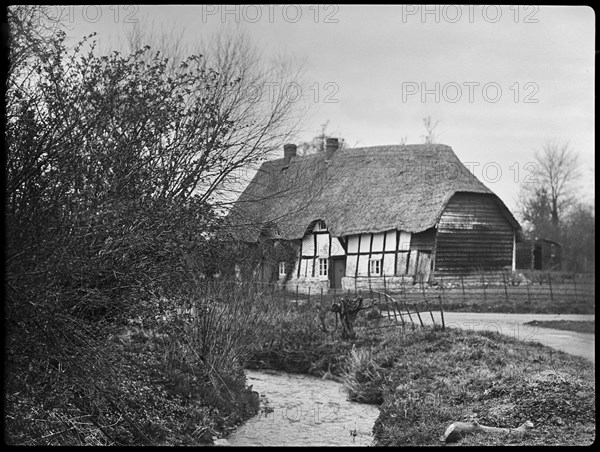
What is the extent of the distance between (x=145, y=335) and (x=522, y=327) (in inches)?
279

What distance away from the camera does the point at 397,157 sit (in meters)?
21.4

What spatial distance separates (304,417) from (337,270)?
1070cm

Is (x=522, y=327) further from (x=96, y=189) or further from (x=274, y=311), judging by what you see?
(x=96, y=189)

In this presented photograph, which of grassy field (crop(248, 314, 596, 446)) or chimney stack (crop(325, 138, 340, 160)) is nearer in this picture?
grassy field (crop(248, 314, 596, 446))

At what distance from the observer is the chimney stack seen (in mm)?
14245

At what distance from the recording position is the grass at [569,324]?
12612 millimetres

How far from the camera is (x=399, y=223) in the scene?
2031cm

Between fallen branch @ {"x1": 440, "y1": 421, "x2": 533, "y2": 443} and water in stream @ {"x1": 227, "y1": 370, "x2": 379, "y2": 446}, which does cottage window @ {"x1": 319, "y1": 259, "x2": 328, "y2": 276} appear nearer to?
water in stream @ {"x1": 227, "y1": 370, "x2": 379, "y2": 446}

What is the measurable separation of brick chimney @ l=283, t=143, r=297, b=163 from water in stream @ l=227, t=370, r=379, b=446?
3710 millimetres

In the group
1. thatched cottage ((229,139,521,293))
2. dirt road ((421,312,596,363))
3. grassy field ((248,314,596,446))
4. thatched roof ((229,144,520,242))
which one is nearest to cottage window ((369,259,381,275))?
thatched cottage ((229,139,521,293))

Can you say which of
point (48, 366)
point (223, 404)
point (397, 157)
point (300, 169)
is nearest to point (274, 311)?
point (300, 169)

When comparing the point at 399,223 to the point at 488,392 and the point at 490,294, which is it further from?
the point at 488,392

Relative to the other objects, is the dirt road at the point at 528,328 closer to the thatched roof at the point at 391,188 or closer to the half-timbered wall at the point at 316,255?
the thatched roof at the point at 391,188

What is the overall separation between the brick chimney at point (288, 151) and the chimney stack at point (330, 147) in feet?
11.4
